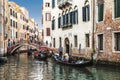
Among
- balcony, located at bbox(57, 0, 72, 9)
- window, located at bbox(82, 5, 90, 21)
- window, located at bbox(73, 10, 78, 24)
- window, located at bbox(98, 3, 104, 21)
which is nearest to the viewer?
window, located at bbox(98, 3, 104, 21)

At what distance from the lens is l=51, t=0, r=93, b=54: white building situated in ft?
83.1

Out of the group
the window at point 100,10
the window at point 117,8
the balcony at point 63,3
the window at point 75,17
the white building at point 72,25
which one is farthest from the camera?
the balcony at point 63,3

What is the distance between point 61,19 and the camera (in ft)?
106

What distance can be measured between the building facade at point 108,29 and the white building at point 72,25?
1367 millimetres

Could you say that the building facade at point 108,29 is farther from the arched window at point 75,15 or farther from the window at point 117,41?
the arched window at point 75,15

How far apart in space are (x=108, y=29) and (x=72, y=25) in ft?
25.1

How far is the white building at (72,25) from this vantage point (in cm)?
2534

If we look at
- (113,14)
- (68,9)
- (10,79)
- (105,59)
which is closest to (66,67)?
(105,59)

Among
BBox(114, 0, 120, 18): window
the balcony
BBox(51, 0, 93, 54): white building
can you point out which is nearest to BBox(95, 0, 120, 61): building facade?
BBox(114, 0, 120, 18): window

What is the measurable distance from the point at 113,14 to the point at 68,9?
9595 millimetres

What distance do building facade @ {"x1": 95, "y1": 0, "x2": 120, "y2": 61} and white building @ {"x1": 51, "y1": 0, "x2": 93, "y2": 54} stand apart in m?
1.37

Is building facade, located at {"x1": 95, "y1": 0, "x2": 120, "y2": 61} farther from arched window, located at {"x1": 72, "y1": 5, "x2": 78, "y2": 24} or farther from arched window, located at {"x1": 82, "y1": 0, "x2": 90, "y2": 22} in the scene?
arched window, located at {"x1": 72, "y1": 5, "x2": 78, "y2": 24}

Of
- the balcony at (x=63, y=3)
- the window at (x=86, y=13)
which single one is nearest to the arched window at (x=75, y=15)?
the balcony at (x=63, y=3)

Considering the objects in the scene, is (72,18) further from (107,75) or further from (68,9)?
(107,75)
